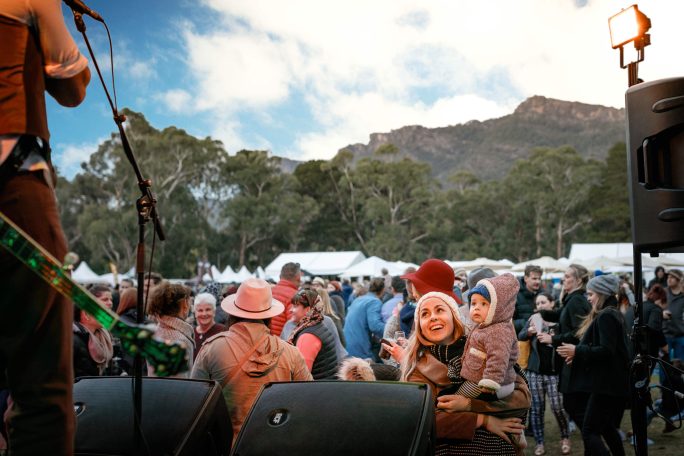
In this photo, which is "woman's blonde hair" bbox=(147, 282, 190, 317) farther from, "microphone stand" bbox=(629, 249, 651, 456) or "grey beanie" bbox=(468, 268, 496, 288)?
"microphone stand" bbox=(629, 249, 651, 456)

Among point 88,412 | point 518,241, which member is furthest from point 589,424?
point 518,241

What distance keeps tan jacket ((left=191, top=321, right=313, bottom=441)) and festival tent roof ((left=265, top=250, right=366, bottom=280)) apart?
2303 centimetres

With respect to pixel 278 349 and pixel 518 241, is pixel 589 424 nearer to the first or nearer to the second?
pixel 278 349

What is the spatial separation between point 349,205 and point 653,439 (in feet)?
169

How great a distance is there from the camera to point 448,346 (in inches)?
135

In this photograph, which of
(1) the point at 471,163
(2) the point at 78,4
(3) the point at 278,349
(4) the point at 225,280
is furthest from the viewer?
(1) the point at 471,163

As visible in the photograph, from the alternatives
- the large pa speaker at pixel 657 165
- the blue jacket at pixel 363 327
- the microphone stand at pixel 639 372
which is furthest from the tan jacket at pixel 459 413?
the blue jacket at pixel 363 327

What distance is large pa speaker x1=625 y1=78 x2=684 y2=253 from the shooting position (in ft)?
9.98

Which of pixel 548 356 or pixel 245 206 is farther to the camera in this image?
pixel 245 206

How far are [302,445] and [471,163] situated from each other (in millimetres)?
200514

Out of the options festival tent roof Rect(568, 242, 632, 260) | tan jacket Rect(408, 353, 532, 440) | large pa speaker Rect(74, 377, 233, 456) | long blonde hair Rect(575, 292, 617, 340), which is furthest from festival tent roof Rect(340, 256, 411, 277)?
large pa speaker Rect(74, 377, 233, 456)

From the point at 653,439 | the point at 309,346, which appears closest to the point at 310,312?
the point at 309,346

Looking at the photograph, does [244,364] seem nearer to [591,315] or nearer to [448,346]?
[448,346]

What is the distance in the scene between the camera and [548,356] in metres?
6.46
